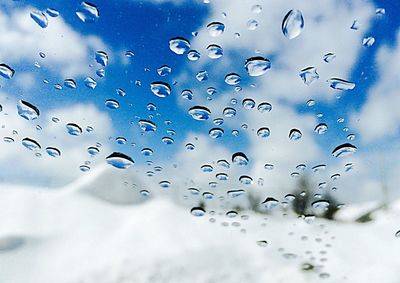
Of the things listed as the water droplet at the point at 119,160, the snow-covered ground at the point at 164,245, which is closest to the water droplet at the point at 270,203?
the snow-covered ground at the point at 164,245

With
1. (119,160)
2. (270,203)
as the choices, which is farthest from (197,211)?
(119,160)

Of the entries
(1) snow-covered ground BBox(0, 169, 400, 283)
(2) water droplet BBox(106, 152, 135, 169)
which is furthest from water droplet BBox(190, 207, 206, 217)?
(2) water droplet BBox(106, 152, 135, 169)

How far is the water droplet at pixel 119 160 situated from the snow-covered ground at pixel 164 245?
0.25 meters

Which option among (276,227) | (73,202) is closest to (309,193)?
(276,227)

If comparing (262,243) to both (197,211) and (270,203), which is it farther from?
(197,211)

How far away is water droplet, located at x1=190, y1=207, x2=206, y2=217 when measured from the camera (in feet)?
6.42

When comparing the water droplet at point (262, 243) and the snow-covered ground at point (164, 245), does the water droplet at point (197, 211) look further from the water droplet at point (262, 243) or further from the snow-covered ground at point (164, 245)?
the water droplet at point (262, 243)

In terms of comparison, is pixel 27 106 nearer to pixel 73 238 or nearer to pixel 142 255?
pixel 73 238

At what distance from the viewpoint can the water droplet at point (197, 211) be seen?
1957mm

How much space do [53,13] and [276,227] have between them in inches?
71.2

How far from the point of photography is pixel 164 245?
2238 mm

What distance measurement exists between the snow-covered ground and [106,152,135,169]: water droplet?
10.0 inches

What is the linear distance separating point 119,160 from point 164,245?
0.79 m

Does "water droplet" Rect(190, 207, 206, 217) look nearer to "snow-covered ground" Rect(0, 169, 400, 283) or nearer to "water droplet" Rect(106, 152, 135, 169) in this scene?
"snow-covered ground" Rect(0, 169, 400, 283)
